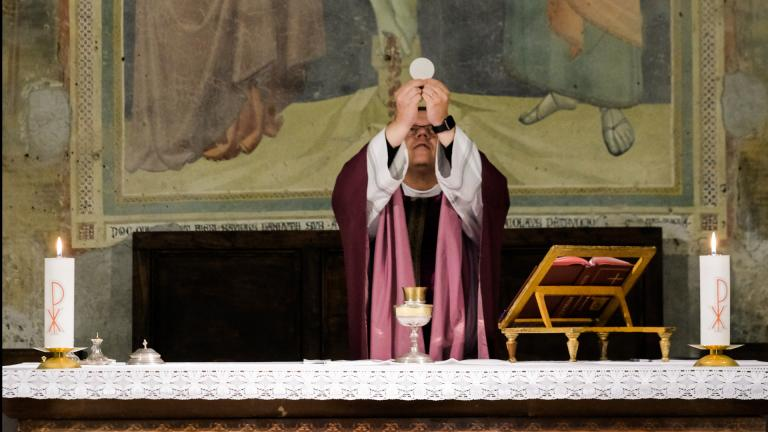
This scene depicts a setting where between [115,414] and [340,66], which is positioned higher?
[340,66]

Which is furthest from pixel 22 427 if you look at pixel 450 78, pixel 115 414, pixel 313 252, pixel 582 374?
pixel 450 78

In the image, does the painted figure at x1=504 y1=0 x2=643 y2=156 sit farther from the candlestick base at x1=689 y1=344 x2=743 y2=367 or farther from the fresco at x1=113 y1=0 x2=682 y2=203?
the candlestick base at x1=689 y1=344 x2=743 y2=367

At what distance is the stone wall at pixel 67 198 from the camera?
8453 mm

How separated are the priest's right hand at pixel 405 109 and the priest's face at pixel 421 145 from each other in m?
0.31

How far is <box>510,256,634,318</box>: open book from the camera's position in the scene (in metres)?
4.76

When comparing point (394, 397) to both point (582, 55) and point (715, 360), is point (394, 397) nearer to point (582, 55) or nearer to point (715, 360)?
point (715, 360)

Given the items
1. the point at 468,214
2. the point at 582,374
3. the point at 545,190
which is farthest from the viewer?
the point at 545,190

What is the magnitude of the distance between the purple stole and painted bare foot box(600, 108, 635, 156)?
118 inches

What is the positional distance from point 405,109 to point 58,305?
179 centimetres

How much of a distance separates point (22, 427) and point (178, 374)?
578 mm

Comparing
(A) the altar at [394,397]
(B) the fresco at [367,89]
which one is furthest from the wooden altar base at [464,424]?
(B) the fresco at [367,89]

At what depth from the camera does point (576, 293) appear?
483 cm

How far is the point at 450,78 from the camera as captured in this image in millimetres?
8719

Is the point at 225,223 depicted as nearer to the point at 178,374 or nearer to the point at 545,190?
the point at 545,190
